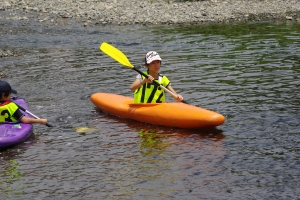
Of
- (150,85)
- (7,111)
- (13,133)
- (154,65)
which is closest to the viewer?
(13,133)

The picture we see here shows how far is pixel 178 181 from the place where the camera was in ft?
21.0

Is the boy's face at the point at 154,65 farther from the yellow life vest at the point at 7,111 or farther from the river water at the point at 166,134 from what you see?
the yellow life vest at the point at 7,111

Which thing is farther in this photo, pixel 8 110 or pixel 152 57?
pixel 152 57

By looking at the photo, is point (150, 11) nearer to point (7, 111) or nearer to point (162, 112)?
point (162, 112)

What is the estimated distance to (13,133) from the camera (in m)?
8.01

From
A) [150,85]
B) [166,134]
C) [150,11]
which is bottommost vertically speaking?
[166,134]

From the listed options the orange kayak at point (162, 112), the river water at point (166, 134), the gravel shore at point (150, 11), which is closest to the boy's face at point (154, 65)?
the orange kayak at point (162, 112)

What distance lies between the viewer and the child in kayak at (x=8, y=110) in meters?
8.19

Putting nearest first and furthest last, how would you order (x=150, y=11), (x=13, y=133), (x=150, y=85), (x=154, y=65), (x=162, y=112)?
(x=13, y=133) → (x=162, y=112) → (x=154, y=65) → (x=150, y=85) → (x=150, y=11)

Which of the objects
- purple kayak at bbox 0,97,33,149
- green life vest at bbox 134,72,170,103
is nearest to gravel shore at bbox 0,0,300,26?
green life vest at bbox 134,72,170,103

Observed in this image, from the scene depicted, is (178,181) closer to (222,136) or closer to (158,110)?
(222,136)

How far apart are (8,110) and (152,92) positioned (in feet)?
8.03

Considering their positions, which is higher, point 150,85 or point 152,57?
point 152,57

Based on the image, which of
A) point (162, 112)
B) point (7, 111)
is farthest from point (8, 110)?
point (162, 112)
